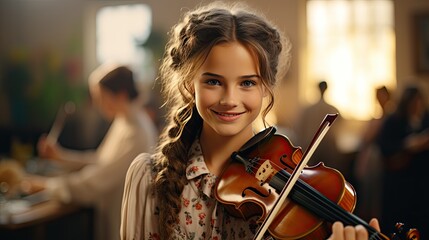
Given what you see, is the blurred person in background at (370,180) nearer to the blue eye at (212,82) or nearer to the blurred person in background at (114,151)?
the blurred person in background at (114,151)

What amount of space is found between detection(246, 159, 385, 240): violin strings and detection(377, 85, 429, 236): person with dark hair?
1.87 meters

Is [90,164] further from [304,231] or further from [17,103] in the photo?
[17,103]

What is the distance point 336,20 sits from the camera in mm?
5215

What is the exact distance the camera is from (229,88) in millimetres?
831

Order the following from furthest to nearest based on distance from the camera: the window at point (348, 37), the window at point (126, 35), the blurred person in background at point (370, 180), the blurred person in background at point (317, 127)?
the window at point (126, 35) < the window at point (348, 37) < the blurred person in background at point (370, 180) < the blurred person in background at point (317, 127)

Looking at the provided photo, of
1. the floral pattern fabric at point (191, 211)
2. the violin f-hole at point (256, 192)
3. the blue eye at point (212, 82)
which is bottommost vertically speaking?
the floral pattern fabric at point (191, 211)

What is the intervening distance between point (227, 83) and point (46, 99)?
5144 mm

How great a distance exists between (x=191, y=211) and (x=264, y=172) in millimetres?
156

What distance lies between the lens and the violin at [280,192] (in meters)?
0.75

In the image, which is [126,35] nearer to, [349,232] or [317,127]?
[317,127]

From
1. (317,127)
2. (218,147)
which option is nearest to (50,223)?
(317,127)

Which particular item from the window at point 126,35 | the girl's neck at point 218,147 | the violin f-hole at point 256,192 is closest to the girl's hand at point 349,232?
the violin f-hole at point 256,192

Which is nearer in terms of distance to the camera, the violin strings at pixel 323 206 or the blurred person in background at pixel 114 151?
the violin strings at pixel 323 206

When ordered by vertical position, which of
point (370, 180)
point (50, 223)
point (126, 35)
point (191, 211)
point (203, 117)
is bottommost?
point (370, 180)
